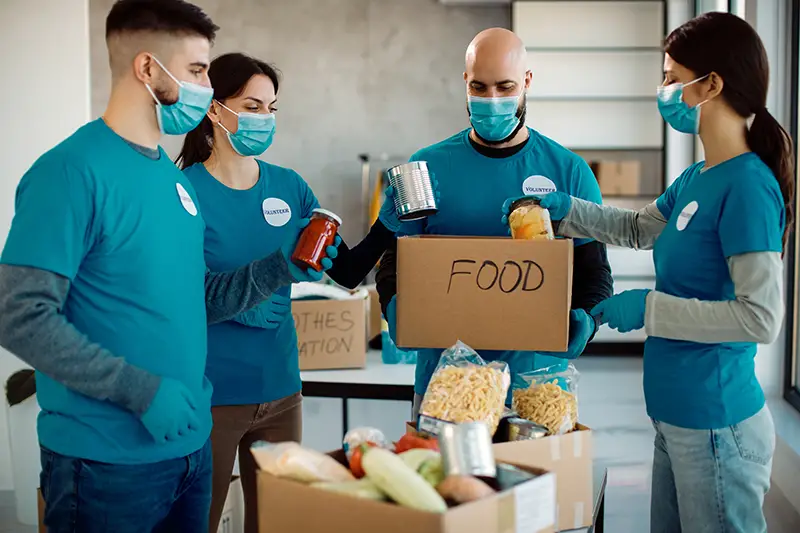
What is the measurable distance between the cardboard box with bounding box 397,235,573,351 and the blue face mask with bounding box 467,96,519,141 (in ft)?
1.63

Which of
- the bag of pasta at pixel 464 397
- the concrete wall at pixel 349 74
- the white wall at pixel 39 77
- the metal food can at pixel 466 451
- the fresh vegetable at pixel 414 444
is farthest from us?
the concrete wall at pixel 349 74

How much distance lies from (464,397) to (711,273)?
0.55 metres

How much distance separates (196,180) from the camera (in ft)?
6.75

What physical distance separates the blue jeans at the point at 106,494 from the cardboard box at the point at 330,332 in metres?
1.41

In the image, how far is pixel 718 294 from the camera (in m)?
1.58

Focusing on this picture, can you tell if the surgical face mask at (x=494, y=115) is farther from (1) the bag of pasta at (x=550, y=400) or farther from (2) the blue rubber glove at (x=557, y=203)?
(1) the bag of pasta at (x=550, y=400)

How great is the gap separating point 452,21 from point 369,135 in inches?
44.3

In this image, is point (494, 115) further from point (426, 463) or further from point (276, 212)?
point (426, 463)

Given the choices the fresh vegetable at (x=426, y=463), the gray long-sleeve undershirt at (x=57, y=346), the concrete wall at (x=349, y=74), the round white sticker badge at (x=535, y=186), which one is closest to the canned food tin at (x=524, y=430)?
the fresh vegetable at (x=426, y=463)

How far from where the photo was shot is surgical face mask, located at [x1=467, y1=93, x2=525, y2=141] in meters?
1.95

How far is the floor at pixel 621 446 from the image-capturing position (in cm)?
304

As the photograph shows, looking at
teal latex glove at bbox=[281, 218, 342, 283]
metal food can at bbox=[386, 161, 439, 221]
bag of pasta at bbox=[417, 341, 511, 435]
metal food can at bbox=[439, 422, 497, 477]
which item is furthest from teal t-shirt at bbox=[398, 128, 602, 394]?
metal food can at bbox=[439, 422, 497, 477]

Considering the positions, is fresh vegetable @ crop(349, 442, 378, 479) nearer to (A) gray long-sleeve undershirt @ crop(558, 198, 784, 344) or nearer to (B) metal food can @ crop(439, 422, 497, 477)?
(B) metal food can @ crop(439, 422, 497, 477)

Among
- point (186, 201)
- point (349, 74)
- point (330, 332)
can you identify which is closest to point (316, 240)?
point (186, 201)
